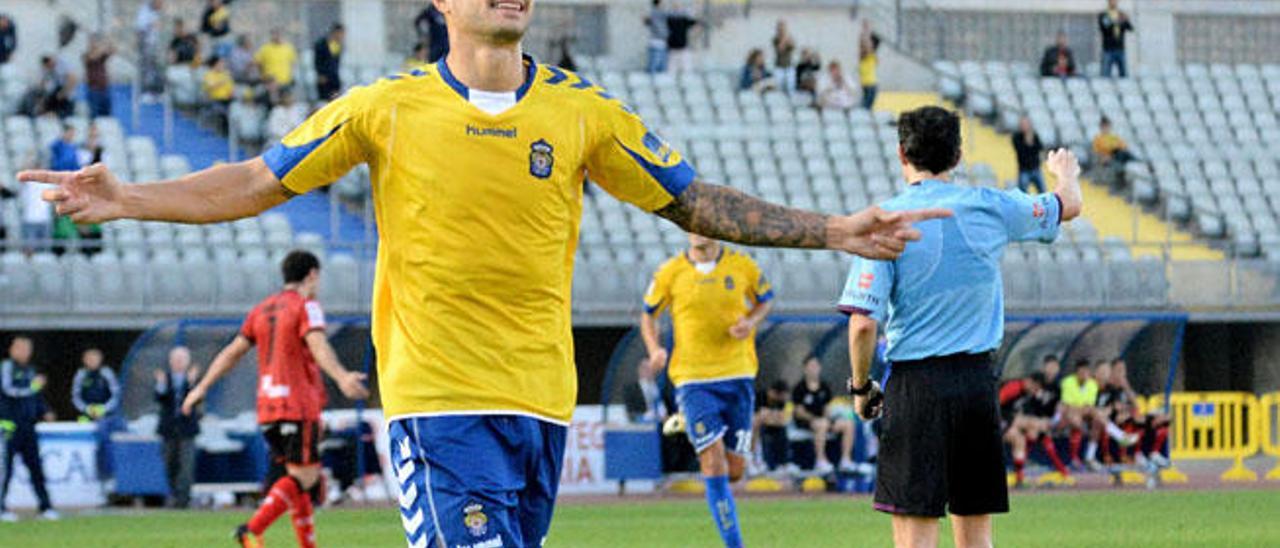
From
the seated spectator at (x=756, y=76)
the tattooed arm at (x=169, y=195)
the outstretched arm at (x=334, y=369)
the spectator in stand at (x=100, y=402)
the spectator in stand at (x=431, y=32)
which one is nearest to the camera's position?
the tattooed arm at (x=169, y=195)

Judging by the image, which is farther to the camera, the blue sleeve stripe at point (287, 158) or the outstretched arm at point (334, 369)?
the outstretched arm at point (334, 369)

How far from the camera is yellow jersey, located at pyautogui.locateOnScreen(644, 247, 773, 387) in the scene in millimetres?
17656

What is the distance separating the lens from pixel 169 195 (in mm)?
6668

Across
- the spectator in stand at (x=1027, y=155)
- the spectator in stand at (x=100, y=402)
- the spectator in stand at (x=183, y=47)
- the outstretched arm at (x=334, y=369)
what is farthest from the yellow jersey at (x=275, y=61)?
the outstretched arm at (x=334, y=369)

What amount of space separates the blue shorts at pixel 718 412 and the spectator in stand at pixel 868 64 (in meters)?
21.5

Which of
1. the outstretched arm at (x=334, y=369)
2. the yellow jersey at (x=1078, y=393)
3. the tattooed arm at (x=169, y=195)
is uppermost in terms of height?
the tattooed arm at (x=169, y=195)

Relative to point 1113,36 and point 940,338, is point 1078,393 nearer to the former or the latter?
point 1113,36

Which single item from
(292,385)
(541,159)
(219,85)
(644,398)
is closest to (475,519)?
(541,159)

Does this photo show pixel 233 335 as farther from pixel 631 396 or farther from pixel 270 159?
pixel 270 159

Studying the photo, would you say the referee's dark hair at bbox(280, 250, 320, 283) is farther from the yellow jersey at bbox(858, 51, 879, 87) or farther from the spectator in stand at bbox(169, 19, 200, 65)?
the yellow jersey at bbox(858, 51, 879, 87)

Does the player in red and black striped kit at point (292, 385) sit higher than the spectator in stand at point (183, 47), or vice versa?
the spectator in stand at point (183, 47)

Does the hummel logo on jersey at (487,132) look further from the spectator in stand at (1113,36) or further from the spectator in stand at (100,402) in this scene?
the spectator in stand at (1113,36)

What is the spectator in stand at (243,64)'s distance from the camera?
34.7m

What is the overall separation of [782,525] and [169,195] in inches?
578
